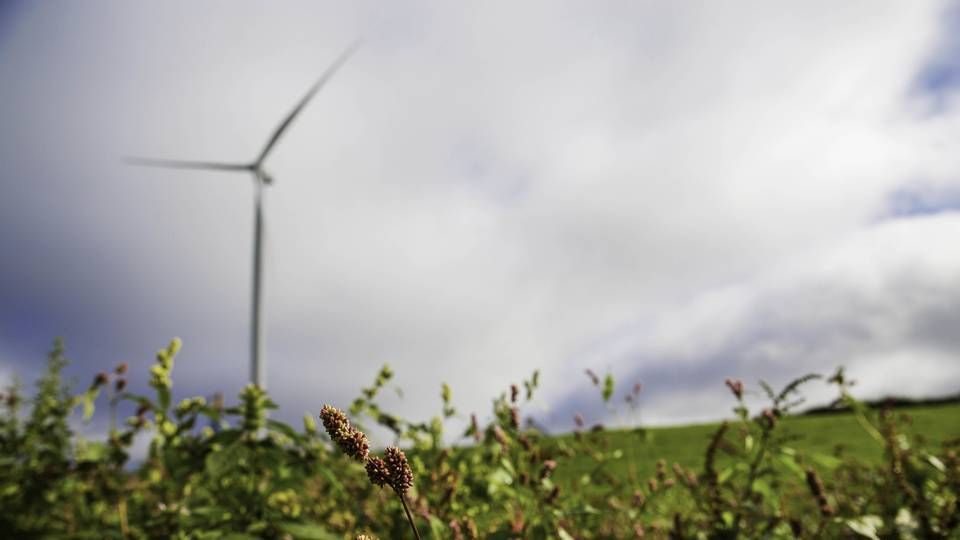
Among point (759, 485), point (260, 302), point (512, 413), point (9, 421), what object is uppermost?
point (260, 302)

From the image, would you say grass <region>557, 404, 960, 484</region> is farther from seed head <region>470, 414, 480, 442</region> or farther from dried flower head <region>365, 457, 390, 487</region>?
dried flower head <region>365, 457, 390, 487</region>

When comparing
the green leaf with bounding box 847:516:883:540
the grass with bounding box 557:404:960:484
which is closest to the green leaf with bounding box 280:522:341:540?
the green leaf with bounding box 847:516:883:540

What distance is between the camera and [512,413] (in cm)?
271

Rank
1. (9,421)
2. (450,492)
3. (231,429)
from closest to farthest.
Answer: (450,492) → (231,429) → (9,421)

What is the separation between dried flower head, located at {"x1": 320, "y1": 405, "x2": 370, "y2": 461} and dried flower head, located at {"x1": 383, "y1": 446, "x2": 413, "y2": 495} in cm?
4

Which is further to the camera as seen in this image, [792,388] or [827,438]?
[827,438]

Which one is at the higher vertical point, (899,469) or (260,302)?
(260,302)

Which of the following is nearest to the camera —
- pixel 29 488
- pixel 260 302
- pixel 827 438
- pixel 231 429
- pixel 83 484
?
pixel 231 429

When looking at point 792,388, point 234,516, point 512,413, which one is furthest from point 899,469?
point 234,516

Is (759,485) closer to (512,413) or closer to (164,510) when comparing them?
(512,413)

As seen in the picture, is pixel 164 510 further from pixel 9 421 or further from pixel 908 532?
pixel 9 421

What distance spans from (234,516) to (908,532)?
2636 mm

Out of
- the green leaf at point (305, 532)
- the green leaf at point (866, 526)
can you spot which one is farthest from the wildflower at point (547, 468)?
the green leaf at point (866, 526)

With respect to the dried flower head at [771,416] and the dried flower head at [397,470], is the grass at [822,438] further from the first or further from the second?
the dried flower head at [397,470]
